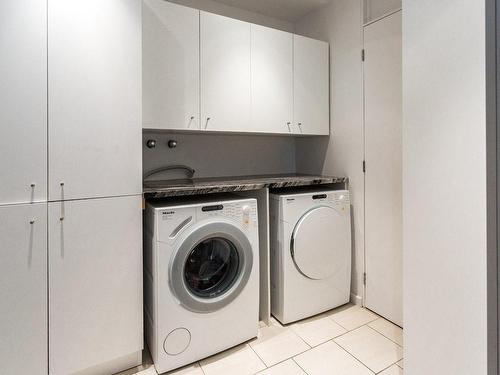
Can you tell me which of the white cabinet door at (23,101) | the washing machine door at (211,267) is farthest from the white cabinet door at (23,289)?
the washing machine door at (211,267)

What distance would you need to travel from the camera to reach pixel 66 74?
4.72ft

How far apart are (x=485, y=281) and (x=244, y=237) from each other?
3.93 feet

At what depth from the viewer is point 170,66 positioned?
6.42ft

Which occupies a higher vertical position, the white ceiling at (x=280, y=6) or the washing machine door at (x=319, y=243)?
the white ceiling at (x=280, y=6)

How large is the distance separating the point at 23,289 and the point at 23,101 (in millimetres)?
888

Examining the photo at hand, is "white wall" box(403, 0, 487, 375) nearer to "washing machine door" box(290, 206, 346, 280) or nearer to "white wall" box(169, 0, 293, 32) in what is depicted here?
"washing machine door" box(290, 206, 346, 280)

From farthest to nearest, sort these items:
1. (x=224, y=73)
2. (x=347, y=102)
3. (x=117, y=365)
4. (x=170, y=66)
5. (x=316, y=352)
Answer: (x=347, y=102) → (x=224, y=73) → (x=170, y=66) → (x=316, y=352) → (x=117, y=365)

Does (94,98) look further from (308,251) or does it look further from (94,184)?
(308,251)

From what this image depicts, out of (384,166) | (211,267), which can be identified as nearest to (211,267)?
(211,267)

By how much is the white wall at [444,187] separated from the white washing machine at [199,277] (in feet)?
3.02

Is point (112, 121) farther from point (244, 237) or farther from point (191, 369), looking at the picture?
point (191, 369)

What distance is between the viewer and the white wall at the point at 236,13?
245cm

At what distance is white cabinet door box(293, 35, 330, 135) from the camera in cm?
246

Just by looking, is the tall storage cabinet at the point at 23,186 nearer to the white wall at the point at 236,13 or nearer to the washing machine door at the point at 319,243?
the white wall at the point at 236,13
